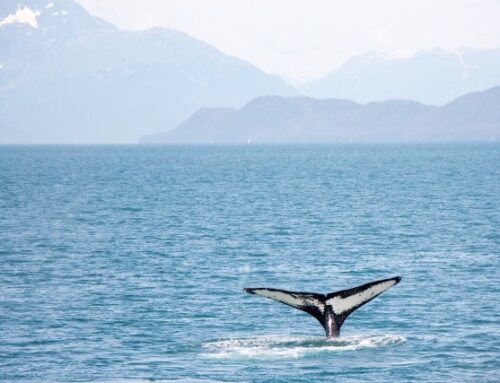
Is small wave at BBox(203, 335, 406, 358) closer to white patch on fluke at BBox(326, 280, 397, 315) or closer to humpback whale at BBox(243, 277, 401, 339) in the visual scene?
humpback whale at BBox(243, 277, 401, 339)

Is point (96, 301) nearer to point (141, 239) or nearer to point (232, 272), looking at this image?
point (232, 272)

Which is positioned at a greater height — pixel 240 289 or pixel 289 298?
pixel 289 298

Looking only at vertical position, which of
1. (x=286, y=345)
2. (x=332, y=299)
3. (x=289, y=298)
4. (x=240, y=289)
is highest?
(x=289, y=298)

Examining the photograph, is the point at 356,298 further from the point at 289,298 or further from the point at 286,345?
the point at 286,345

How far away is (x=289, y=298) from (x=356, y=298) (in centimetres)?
163

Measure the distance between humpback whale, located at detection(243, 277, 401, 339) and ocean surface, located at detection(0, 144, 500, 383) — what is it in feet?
4.51

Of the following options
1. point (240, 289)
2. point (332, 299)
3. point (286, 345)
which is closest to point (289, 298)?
point (332, 299)

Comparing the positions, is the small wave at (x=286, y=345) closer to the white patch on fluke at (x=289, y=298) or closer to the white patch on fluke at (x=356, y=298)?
the white patch on fluke at (x=356, y=298)

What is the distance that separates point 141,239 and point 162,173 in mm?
95605

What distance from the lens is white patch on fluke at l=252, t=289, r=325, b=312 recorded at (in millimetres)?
24297

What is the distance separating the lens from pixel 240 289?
131ft

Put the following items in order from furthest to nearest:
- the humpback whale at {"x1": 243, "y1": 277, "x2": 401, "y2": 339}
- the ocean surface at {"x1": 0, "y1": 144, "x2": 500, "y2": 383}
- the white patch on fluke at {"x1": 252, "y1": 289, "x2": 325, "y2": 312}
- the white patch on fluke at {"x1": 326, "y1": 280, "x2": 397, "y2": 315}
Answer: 1. the ocean surface at {"x1": 0, "y1": 144, "x2": 500, "y2": 383}
2. the white patch on fluke at {"x1": 326, "y1": 280, "x2": 397, "y2": 315}
3. the humpback whale at {"x1": 243, "y1": 277, "x2": 401, "y2": 339}
4. the white patch on fluke at {"x1": 252, "y1": 289, "x2": 325, "y2": 312}

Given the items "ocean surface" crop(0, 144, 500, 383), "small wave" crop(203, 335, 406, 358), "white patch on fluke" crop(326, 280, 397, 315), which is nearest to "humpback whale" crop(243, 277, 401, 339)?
"white patch on fluke" crop(326, 280, 397, 315)

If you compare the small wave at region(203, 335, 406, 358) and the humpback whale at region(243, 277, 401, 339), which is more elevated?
the humpback whale at region(243, 277, 401, 339)
